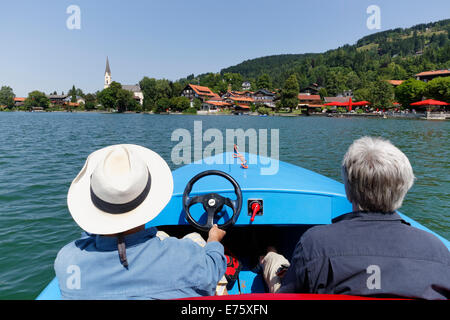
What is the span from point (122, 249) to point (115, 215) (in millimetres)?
170

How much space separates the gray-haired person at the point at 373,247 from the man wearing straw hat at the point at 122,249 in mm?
617

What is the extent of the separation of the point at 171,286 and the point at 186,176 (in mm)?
2780

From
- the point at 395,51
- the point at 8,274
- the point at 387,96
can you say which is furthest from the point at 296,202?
the point at 395,51

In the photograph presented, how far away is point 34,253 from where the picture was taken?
183 inches

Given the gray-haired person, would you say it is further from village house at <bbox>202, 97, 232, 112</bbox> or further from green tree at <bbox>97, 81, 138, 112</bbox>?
green tree at <bbox>97, 81, 138, 112</bbox>

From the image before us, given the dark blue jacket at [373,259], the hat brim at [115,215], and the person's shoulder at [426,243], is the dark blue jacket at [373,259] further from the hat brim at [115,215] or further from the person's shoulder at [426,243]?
the hat brim at [115,215]

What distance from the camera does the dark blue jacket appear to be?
1238 mm

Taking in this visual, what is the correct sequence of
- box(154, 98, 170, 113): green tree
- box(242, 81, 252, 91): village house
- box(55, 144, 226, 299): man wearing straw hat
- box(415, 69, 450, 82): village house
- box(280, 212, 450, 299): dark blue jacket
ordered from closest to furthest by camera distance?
box(280, 212, 450, 299): dark blue jacket → box(55, 144, 226, 299): man wearing straw hat → box(415, 69, 450, 82): village house → box(154, 98, 170, 113): green tree → box(242, 81, 252, 91): village house

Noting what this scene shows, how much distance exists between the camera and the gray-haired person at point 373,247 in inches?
49.1

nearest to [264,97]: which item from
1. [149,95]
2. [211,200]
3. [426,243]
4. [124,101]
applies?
[149,95]

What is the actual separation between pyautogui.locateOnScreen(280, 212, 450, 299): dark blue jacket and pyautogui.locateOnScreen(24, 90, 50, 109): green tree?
4966 inches

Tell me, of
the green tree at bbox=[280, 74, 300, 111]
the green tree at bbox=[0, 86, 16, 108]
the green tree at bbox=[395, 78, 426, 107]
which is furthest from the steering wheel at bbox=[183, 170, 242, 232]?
the green tree at bbox=[0, 86, 16, 108]
